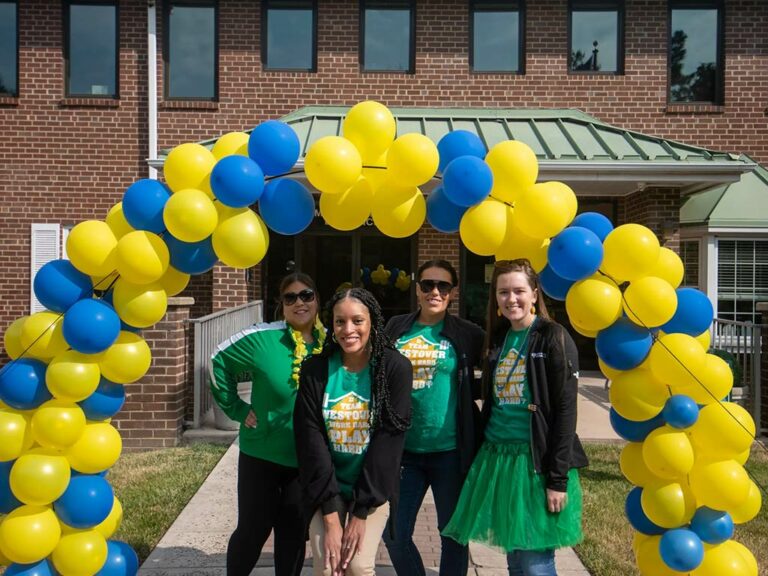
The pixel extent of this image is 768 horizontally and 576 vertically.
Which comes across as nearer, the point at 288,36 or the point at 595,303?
the point at 595,303

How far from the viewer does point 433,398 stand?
297cm

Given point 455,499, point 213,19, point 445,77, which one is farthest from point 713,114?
point 455,499

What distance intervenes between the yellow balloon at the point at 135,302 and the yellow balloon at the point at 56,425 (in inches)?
18.0

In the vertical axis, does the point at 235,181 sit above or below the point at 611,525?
above

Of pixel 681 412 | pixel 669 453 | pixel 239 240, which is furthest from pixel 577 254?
pixel 239 240

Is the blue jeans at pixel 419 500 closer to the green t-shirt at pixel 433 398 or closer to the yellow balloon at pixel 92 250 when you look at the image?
the green t-shirt at pixel 433 398

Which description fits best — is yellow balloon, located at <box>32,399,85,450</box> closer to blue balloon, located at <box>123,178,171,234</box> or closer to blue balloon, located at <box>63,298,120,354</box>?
blue balloon, located at <box>63,298,120,354</box>

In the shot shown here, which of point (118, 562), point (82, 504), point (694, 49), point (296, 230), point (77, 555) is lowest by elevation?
point (118, 562)

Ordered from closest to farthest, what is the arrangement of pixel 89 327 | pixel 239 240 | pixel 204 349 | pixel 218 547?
pixel 89 327 < pixel 239 240 < pixel 218 547 < pixel 204 349

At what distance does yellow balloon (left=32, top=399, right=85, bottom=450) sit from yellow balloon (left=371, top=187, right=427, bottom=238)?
1.63m

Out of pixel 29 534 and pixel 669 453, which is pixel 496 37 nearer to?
pixel 669 453

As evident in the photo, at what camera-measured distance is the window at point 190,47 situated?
956 centimetres

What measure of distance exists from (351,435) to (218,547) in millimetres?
1917

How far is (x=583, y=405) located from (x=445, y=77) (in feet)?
16.4
